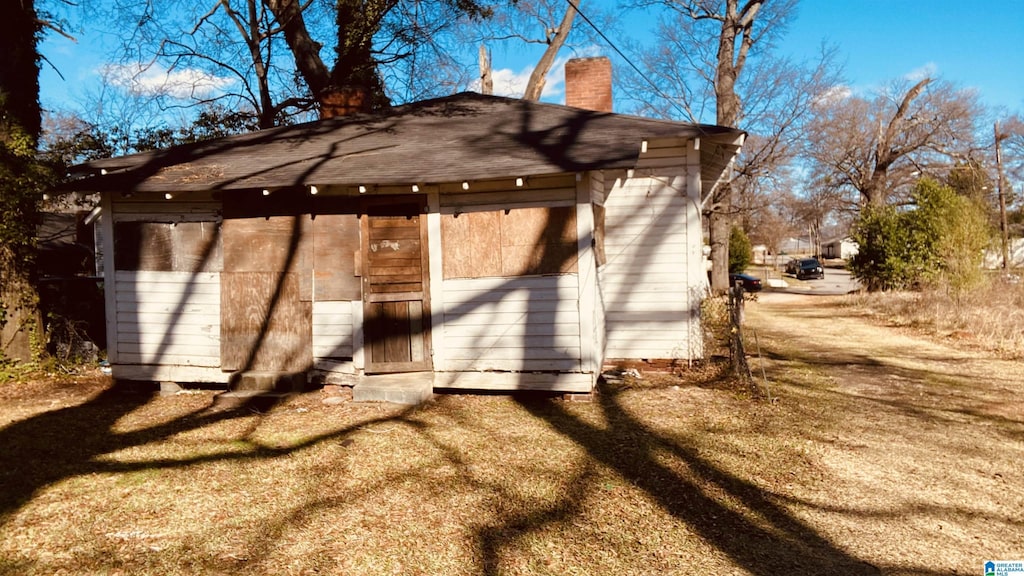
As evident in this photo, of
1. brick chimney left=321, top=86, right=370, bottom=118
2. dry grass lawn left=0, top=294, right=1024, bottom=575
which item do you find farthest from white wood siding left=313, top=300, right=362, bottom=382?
brick chimney left=321, top=86, right=370, bottom=118

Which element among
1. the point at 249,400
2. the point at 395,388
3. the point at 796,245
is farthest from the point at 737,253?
the point at 796,245

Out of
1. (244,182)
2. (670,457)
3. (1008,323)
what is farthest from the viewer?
(1008,323)

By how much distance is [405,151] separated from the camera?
8234 mm

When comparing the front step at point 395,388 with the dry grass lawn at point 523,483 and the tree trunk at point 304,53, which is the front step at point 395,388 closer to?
the dry grass lawn at point 523,483

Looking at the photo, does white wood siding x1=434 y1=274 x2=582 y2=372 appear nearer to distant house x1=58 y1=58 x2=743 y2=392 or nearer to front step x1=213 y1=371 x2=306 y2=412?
distant house x1=58 y1=58 x2=743 y2=392

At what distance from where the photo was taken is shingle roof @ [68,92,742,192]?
717 centimetres

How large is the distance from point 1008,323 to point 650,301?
8.76 meters

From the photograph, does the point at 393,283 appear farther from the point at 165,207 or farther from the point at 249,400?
the point at 165,207

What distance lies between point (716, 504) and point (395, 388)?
421cm

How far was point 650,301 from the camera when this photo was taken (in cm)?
885

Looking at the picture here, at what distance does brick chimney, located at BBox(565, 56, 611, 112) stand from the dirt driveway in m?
6.09

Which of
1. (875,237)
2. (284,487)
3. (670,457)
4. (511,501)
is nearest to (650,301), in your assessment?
(670,457)

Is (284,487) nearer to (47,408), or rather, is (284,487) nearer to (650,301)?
(47,408)

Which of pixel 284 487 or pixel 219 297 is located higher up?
pixel 219 297
